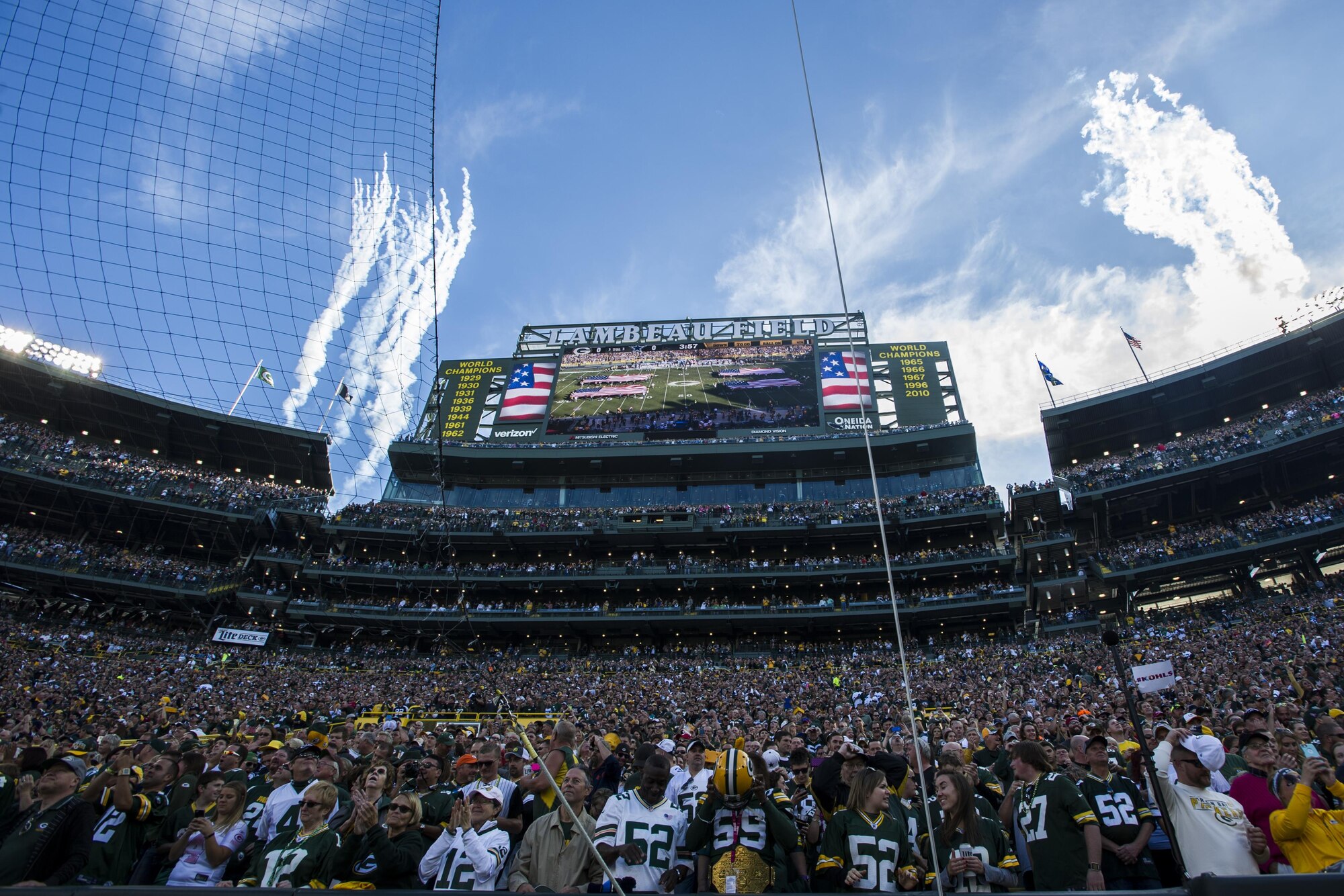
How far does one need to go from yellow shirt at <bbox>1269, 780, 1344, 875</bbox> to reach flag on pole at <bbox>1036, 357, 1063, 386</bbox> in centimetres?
4245

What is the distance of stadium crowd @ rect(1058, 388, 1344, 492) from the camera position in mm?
35188

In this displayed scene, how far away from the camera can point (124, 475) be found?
4272 cm

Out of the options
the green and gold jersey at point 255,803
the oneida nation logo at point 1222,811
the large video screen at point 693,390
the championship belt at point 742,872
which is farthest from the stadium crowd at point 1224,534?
the green and gold jersey at point 255,803

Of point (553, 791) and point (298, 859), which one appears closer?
point (298, 859)

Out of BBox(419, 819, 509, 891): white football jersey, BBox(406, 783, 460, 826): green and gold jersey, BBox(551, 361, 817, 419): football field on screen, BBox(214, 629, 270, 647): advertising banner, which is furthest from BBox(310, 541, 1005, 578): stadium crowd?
BBox(419, 819, 509, 891): white football jersey

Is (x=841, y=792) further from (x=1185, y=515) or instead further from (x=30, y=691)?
(x=1185, y=515)

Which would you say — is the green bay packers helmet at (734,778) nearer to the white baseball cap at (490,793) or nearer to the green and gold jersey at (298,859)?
the white baseball cap at (490,793)

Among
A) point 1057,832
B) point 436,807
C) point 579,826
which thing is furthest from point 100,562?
point 1057,832

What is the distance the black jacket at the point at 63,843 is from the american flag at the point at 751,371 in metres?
45.8

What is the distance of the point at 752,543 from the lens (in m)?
45.6

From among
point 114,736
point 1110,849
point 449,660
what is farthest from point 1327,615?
point 449,660

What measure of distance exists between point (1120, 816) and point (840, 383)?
146 feet

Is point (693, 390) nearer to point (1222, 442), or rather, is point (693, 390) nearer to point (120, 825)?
point (1222, 442)

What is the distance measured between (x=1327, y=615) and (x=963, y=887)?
32482mm
